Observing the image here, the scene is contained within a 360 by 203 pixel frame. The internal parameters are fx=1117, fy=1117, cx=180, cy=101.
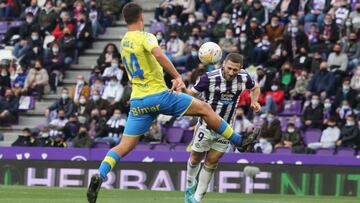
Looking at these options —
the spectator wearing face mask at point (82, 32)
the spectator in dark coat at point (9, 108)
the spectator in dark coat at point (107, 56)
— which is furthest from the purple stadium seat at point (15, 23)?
the spectator in dark coat at point (107, 56)

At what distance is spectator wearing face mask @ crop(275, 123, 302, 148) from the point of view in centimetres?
2625

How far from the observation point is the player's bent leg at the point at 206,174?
1529cm

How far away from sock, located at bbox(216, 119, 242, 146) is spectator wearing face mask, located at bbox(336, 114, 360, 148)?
38.8 feet

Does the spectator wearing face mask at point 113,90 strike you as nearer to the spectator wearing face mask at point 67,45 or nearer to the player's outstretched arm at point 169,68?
the spectator wearing face mask at point 67,45

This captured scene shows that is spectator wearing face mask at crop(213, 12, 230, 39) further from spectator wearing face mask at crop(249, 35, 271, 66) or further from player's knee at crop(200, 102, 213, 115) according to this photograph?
player's knee at crop(200, 102, 213, 115)

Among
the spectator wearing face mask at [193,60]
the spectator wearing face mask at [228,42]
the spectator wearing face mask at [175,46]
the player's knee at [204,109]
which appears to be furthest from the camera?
the spectator wearing face mask at [175,46]

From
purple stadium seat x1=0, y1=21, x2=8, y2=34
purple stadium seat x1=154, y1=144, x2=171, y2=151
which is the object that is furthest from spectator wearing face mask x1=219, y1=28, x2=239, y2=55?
purple stadium seat x1=0, y1=21, x2=8, y2=34

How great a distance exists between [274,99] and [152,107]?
14.2 m

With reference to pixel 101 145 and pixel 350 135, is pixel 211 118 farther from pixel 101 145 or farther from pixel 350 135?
pixel 101 145

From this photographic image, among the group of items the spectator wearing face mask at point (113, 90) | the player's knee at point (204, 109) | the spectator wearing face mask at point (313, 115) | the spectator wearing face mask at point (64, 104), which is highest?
the player's knee at point (204, 109)

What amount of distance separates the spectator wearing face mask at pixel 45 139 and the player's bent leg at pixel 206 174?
44.3ft

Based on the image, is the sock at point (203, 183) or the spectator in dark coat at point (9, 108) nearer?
the sock at point (203, 183)

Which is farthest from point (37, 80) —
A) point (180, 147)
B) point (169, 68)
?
point (169, 68)

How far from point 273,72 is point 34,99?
777 cm
